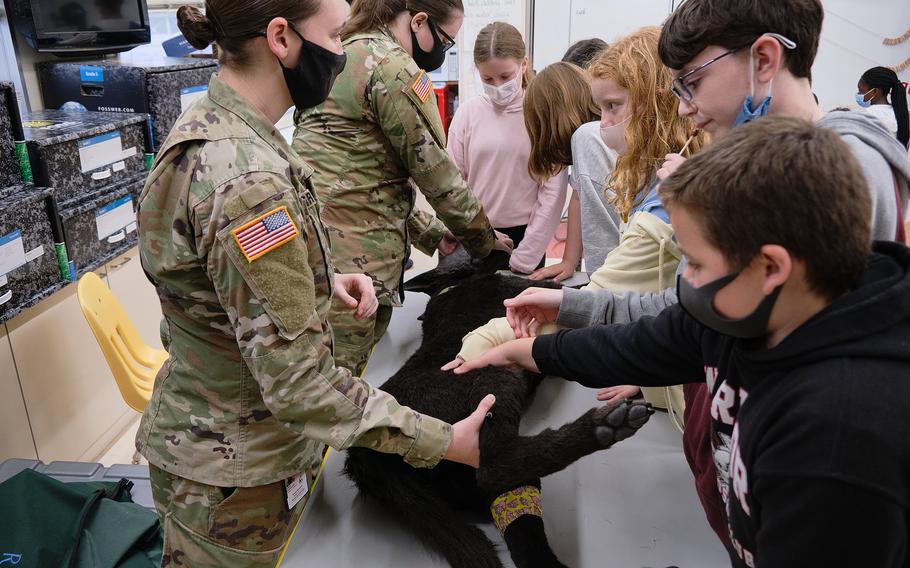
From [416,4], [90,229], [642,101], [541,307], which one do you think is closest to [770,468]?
[541,307]

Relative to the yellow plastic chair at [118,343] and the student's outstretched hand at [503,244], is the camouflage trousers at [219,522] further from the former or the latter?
the student's outstretched hand at [503,244]

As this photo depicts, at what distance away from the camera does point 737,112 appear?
3.59ft

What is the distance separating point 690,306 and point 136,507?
65.3 inches

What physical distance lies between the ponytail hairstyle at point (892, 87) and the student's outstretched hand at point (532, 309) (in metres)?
3.71

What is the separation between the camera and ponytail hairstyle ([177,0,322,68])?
3.37 feet

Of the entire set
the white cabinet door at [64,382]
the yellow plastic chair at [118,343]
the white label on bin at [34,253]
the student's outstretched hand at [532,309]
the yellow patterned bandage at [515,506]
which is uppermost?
the student's outstretched hand at [532,309]

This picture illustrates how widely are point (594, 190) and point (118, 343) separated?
1605mm

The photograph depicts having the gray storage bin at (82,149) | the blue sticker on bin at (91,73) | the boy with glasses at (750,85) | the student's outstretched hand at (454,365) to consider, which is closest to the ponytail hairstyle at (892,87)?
the boy with glasses at (750,85)

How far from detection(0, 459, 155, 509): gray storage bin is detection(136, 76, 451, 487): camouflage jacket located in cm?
98

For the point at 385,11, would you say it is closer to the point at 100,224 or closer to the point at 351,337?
the point at 351,337

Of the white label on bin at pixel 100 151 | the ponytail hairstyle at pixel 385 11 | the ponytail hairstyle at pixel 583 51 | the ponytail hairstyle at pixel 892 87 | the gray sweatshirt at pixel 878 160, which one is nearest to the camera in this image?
the gray sweatshirt at pixel 878 160

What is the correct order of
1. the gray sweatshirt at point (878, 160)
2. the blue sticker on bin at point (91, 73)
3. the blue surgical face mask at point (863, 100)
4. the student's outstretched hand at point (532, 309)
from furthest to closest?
the blue surgical face mask at point (863, 100) < the blue sticker on bin at point (91, 73) < the student's outstretched hand at point (532, 309) < the gray sweatshirt at point (878, 160)

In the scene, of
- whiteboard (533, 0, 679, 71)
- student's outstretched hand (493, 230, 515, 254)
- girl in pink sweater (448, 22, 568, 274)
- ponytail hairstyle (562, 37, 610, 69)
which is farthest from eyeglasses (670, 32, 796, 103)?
whiteboard (533, 0, 679, 71)

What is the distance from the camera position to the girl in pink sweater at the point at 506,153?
7.86ft
